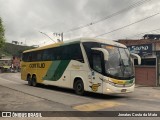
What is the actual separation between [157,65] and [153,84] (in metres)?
2.06

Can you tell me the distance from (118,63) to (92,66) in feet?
4.91

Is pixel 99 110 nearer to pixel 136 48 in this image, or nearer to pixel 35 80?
pixel 35 80

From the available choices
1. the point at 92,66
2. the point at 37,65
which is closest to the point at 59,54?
the point at 92,66

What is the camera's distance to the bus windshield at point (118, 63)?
1539cm

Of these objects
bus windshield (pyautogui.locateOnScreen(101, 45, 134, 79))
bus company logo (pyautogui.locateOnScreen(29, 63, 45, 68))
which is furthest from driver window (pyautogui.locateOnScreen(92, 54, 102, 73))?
bus company logo (pyautogui.locateOnScreen(29, 63, 45, 68))

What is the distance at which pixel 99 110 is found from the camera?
11.6 meters

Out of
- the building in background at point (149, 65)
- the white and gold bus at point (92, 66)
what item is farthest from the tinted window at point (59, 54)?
the building in background at point (149, 65)

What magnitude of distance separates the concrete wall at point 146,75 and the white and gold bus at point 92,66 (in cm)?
1330

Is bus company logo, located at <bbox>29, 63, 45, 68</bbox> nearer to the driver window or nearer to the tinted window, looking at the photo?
the tinted window

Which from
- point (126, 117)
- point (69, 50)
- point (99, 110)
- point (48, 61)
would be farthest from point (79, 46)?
point (126, 117)

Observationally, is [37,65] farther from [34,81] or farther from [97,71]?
[97,71]

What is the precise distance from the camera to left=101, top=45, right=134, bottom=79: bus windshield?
606 inches

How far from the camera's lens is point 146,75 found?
102 ft

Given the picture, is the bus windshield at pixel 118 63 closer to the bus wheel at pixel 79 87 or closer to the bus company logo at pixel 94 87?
the bus company logo at pixel 94 87
